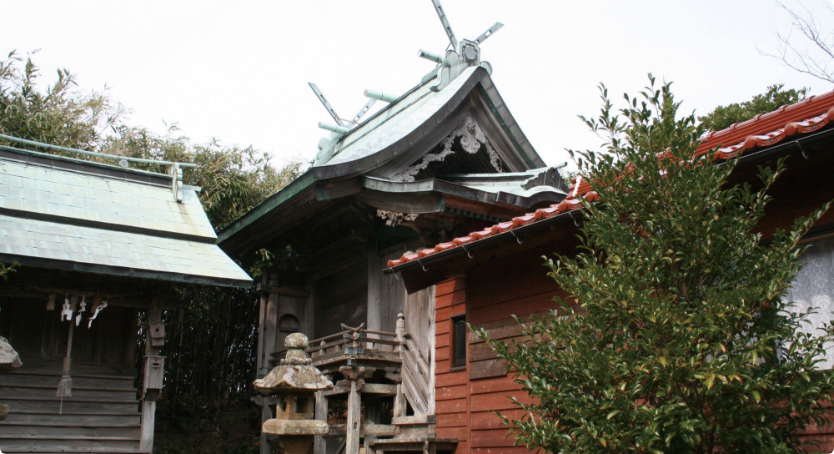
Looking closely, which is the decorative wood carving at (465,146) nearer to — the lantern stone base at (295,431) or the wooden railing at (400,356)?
the wooden railing at (400,356)

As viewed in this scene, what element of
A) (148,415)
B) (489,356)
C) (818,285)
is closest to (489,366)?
(489,356)

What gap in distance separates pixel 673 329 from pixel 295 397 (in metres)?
4.25

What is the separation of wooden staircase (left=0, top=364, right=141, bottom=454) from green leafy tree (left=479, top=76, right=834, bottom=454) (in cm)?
751

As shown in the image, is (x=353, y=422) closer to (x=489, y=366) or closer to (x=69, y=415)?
(x=489, y=366)

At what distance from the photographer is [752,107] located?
16.9m

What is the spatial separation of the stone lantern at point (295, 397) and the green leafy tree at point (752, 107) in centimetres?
1281

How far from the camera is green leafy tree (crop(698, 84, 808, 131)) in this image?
16672 mm

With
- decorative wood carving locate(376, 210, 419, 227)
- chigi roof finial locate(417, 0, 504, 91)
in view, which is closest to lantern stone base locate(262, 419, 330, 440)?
decorative wood carving locate(376, 210, 419, 227)

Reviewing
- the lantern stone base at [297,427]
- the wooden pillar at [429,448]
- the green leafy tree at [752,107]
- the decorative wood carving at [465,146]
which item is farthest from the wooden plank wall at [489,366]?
the green leafy tree at [752,107]

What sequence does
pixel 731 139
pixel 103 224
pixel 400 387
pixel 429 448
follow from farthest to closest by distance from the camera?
pixel 103 224 → pixel 400 387 → pixel 429 448 → pixel 731 139

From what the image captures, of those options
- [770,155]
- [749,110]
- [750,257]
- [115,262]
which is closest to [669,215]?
[750,257]

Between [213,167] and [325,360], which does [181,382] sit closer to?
[213,167]

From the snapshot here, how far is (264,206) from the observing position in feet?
39.5

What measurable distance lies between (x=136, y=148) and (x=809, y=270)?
53.2ft
